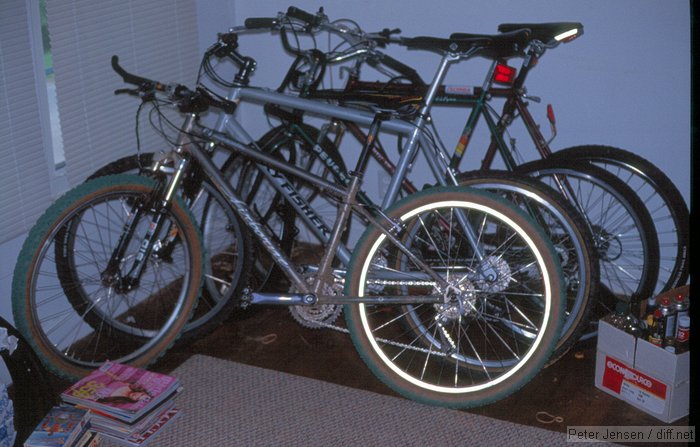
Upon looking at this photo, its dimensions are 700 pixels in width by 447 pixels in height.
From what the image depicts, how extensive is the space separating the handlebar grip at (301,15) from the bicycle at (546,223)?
114 mm

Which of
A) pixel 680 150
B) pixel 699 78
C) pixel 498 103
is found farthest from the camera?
pixel 498 103

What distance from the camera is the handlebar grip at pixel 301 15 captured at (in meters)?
2.95

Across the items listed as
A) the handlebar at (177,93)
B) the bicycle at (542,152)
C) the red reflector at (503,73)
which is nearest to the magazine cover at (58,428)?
the handlebar at (177,93)

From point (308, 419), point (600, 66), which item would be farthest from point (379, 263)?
point (600, 66)

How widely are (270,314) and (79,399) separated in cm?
102

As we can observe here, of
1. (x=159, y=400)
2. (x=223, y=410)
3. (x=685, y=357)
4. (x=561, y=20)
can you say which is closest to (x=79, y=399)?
(x=159, y=400)

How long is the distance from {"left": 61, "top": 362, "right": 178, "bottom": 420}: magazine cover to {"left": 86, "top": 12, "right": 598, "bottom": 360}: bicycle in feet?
1.81

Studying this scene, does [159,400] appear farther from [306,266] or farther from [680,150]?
[680,150]

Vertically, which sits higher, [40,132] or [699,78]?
[699,78]

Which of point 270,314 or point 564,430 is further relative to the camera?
point 270,314

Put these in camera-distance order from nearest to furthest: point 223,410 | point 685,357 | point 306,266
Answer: point 685,357 < point 223,410 < point 306,266

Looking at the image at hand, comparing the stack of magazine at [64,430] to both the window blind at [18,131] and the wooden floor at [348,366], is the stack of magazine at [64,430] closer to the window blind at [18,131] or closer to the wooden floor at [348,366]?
the wooden floor at [348,366]

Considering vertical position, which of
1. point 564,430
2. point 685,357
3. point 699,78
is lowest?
point 564,430

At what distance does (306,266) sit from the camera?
9.85ft
